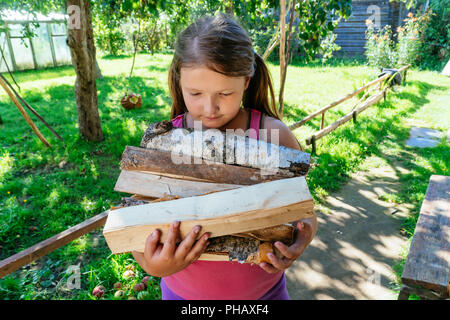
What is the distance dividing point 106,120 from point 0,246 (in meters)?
3.32

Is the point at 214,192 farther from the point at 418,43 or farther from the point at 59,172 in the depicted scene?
the point at 418,43

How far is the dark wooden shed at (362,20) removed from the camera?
12.6 m

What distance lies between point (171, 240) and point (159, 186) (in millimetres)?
196

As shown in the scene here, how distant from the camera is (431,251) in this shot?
165 cm

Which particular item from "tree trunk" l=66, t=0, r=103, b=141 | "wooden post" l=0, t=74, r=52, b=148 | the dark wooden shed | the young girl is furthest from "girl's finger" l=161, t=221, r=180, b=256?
the dark wooden shed

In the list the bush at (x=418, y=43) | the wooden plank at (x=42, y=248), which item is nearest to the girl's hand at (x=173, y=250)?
the wooden plank at (x=42, y=248)

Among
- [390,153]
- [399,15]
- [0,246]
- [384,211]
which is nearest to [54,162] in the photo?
[0,246]

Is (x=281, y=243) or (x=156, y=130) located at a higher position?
(x=156, y=130)

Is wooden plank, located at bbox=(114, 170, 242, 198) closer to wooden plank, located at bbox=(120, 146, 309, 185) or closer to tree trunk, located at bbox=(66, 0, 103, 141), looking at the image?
wooden plank, located at bbox=(120, 146, 309, 185)

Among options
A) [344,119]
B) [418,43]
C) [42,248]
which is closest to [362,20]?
[418,43]

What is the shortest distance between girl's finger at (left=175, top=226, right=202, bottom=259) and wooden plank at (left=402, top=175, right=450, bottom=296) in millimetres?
1153
